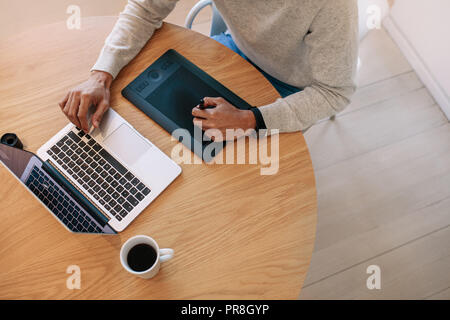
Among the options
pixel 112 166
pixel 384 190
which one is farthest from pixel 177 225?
pixel 384 190

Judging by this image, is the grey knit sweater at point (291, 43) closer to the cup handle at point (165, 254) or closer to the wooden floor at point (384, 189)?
the cup handle at point (165, 254)

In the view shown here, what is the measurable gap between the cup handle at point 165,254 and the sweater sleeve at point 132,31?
53 cm

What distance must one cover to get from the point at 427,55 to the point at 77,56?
1744 millimetres

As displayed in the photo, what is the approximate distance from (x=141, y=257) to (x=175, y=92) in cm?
47

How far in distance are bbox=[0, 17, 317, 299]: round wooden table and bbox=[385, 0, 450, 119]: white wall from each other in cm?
124

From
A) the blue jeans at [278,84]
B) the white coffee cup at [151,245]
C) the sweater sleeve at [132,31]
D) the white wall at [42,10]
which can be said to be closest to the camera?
the white coffee cup at [151,245]

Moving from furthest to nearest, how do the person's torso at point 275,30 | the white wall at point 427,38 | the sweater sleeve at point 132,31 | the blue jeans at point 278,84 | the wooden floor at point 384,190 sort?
1. the white wall at point 427,38
2. the wooden floor at point 384,190
3. the blue jeans at point 278,84
4. the sweater sleeve at point 132,31
5. the person's torso at point 275,30

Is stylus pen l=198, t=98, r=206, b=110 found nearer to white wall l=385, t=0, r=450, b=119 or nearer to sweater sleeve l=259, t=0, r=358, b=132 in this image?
sweater sleeve l=259, t=0, r=358, b=132

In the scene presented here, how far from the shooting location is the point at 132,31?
40.9 inches

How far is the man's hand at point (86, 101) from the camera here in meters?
0.93

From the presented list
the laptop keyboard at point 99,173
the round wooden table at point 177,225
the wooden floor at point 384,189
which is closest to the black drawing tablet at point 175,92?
the round wooden table at point 177,225
